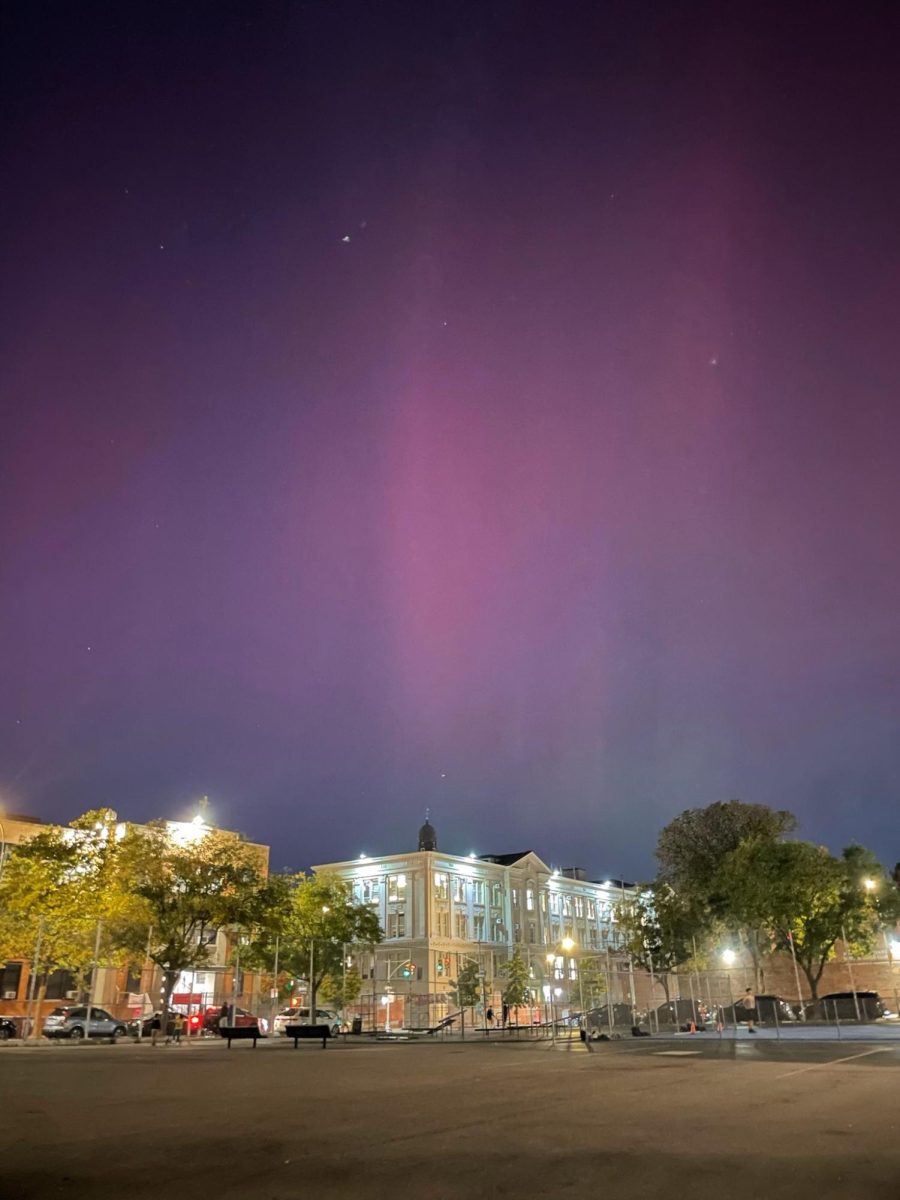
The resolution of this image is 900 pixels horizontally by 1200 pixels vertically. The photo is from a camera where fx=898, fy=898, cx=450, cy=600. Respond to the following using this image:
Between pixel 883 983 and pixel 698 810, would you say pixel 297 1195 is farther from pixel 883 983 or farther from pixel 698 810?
pixel 883 983

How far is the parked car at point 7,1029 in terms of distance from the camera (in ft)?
146

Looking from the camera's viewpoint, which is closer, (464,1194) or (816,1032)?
(464,1194)

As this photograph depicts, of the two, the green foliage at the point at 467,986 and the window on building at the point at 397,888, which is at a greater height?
the window on building at the point at 397,888

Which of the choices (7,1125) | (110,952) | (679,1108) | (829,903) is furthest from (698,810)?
(7,1125)

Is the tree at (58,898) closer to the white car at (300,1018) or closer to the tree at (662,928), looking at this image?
the white car at (300,1018)

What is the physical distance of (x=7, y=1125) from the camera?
37.3ft

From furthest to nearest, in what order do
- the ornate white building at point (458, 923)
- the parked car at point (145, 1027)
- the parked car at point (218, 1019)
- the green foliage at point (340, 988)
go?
the ornate white building at point (458, 923), the green foliage at point (340, 988), the parked car at point (218, 1019), the parked car at point (145, 1027)

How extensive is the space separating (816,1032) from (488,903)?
218 feet

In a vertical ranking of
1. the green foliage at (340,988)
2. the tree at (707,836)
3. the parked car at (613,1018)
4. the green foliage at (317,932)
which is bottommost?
the parked car at (613,1018)

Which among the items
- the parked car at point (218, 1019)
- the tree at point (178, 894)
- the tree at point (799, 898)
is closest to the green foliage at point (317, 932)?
the parked car at point (218, 1019)

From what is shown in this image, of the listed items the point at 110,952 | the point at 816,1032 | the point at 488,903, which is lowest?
the point at 816,1032

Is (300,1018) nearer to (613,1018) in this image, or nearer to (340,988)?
(340,988)

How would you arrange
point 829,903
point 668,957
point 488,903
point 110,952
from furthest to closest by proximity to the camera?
point 488,903 → point 668,957 → point 829,903 → point 110,952

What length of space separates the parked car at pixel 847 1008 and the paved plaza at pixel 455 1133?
3710 centimetres
